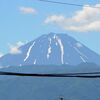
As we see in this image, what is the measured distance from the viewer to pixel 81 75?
73.9 feet

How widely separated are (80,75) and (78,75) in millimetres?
216

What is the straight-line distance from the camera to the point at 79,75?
22438 mm

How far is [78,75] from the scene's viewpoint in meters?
22.3

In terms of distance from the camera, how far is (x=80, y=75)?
73.8 ft

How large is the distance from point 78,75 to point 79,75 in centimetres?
14

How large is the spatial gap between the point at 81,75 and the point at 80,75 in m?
0.05

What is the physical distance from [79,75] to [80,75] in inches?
3.2

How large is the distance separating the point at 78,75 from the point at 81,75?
0.26 meters

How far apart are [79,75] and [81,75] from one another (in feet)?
0.42
